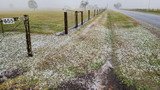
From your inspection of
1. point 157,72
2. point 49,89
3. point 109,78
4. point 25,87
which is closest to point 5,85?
point 25,87

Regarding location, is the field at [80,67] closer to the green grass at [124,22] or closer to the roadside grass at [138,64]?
the roadside grass at [138,64]

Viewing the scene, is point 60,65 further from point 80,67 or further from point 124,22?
point 124,22

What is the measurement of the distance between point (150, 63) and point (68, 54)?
11.1 ft

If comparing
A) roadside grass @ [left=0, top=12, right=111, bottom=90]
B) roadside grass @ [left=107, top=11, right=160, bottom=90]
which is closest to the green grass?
roadside grass @ [left=107, top=11, right=160, bottom=90]

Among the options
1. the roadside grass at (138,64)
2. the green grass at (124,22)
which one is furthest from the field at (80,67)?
the green grass at (124,22)

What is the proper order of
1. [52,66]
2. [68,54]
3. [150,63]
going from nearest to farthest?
[52,66] → [150,63] → [68,54]

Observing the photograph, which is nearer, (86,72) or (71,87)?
(71,87)

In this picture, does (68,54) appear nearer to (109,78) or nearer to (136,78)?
(109,78)

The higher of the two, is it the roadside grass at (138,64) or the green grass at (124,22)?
the green grass at (124,22)

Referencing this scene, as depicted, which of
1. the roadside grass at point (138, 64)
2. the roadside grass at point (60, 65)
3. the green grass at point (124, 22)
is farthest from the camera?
the green grass at point (124, 22)

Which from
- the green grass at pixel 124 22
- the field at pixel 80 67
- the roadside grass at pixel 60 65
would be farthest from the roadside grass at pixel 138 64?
the green grass at pixel 124 22

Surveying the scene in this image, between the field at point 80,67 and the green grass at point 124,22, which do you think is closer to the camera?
the field at point 80,67

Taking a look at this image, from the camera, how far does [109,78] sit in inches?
246

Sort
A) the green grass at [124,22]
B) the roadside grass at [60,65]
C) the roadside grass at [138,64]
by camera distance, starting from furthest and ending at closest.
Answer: the green grass at [124,22] < the roadside grass at [138,64] < the roadside grass at [60,65]
